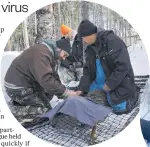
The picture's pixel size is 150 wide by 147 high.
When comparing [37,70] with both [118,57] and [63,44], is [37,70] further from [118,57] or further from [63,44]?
[118,57]

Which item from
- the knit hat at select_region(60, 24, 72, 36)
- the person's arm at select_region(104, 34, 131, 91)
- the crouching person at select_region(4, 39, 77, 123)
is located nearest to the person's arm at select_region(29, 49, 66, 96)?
the crouching person at select_region(4, 39, 77, 123)

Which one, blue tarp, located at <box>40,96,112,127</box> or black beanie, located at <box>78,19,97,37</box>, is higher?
black beanie, located at <box>78,19,97,37</box>

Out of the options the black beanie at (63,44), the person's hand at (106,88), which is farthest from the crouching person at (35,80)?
the person's hand at (106,88)

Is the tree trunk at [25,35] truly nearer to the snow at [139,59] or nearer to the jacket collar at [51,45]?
the jacket collar at [51,45]

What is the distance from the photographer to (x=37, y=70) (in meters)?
1.52

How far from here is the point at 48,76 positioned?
1517mm

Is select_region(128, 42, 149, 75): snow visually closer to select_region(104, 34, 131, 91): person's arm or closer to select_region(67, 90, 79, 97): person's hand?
select_region(104, 34, 131, 91): person's arm

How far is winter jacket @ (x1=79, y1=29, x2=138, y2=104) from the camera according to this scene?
1.50 meters

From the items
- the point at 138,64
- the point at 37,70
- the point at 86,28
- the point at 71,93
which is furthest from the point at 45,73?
the point at 138,64

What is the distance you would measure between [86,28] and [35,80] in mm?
294

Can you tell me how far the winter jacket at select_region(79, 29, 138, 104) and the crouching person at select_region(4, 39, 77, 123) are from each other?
93 millimetres

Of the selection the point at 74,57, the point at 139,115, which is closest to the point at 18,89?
the point at 74,57

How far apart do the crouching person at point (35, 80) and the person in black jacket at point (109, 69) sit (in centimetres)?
9

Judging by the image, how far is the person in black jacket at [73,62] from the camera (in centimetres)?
153
